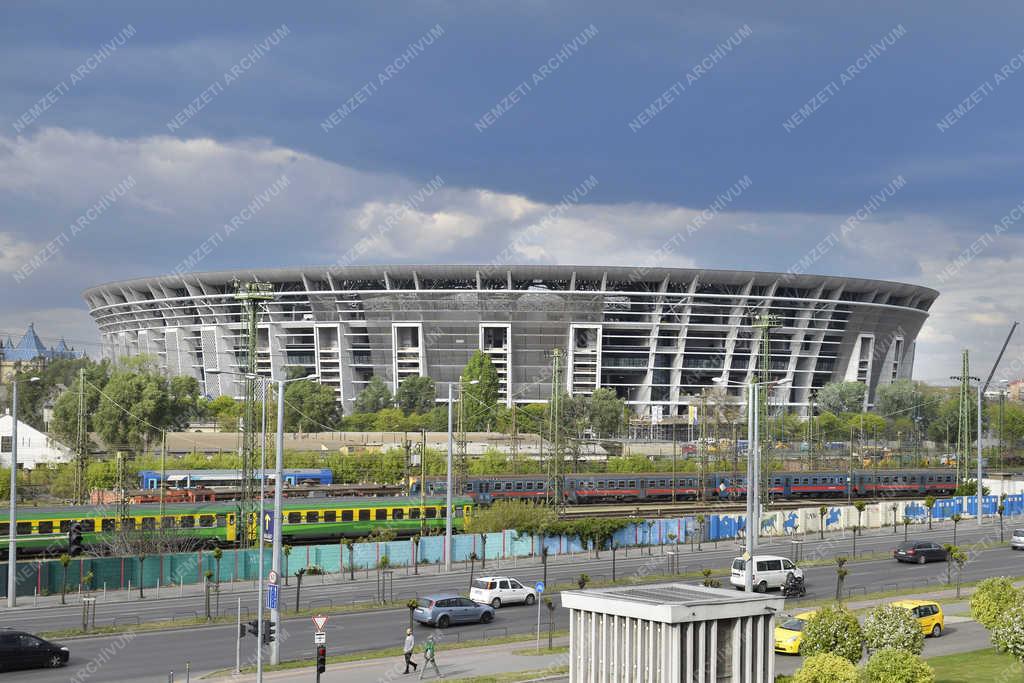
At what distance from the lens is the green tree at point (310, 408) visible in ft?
436

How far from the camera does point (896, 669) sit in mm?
19078

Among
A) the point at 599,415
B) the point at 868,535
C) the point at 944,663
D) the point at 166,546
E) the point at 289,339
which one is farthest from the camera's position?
the point at 289,339

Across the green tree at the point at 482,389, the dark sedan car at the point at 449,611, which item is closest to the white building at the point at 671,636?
the dark sedan car at the point at 449,611

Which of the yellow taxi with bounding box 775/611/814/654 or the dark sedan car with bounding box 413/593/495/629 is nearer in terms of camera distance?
the yellow taxi with bounding box 775/611/814/654

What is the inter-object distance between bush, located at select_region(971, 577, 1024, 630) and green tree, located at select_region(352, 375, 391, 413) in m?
126

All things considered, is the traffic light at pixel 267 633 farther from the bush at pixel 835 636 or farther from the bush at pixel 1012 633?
the bush at pixel 1012 633

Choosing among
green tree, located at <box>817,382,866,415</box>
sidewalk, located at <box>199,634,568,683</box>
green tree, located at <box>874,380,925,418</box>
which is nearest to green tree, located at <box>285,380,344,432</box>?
green tree, located at <box>817,382,866,415</box>

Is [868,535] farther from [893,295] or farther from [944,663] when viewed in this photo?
[893,295]

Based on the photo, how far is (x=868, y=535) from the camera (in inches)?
2466

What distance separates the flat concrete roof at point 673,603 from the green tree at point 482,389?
107962mm

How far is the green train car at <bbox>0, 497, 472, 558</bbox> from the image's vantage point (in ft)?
160

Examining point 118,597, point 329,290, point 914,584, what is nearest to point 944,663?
point 914,584

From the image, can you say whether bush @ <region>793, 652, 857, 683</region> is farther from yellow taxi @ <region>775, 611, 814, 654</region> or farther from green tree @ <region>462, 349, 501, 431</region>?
green tree @ <region>462, 349, 501, 431</region>

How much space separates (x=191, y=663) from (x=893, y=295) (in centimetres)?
15577
